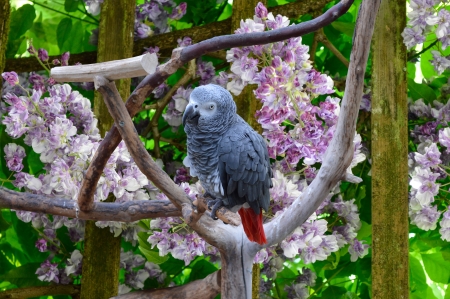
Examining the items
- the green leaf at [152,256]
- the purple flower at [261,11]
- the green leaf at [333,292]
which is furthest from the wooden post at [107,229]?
the green leaf at [333,292]

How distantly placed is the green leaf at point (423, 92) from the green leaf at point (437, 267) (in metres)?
0.28

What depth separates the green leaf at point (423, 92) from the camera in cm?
107

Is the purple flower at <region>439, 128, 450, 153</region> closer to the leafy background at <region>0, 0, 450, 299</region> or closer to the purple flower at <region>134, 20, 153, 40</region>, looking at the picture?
the leafy background at <region>0, 0, 450, 299</region>

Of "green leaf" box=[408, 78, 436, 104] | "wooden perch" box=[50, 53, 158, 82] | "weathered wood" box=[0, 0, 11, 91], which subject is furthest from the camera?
"green leaf" box=[408, 78, 436, 104]

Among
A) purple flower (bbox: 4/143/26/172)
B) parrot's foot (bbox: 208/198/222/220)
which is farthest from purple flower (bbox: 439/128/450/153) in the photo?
purple flower (bbox: 4/143/26/172)

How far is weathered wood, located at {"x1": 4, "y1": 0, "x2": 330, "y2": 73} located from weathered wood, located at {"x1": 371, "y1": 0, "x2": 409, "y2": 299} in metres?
0.15

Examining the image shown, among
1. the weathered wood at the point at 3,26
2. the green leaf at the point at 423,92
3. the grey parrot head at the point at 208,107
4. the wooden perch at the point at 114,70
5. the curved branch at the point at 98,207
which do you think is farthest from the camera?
the green leaf at the point at 423,92

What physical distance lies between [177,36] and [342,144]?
53 centimetres

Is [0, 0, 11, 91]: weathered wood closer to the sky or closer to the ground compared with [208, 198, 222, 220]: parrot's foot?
closer to the sky

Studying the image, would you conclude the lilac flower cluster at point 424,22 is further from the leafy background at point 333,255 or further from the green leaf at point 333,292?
the green leaf at point 333,292

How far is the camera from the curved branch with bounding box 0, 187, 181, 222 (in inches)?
29.8

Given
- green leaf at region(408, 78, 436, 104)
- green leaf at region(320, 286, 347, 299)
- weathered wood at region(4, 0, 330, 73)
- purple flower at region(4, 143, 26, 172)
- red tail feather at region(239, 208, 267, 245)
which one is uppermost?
weathered wood at region(4, 0, 330, 73)

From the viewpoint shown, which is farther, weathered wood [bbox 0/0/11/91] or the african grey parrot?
weathered wood [bbox 0/0/11/91]

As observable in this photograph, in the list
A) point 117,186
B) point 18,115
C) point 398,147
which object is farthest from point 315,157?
point 18,115
